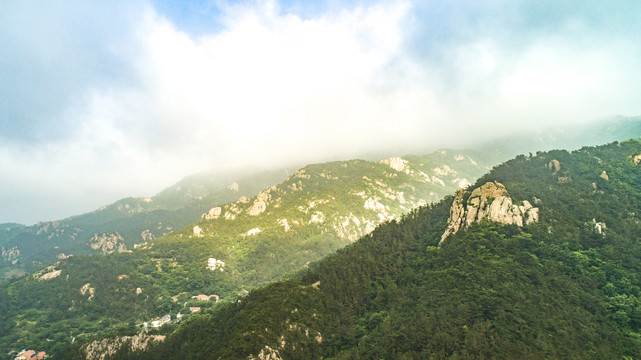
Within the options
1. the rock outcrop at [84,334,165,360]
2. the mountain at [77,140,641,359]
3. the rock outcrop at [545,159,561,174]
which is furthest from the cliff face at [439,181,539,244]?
the rock outcrop at [84,334,165,360]

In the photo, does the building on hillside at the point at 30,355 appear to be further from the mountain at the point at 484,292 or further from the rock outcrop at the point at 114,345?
the rock outcrop at the point at 114,345

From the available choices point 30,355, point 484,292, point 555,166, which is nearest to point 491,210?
point 484,292

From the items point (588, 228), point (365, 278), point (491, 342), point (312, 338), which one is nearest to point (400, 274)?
point (365, 278)

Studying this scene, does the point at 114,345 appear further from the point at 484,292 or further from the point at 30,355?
the point at 484,292

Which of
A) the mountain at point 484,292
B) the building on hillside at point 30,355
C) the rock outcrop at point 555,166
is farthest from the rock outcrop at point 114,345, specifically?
the rock outcrop at point 555,166

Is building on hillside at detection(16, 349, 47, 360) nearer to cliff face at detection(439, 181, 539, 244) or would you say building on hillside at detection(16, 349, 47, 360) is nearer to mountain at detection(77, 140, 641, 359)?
mountain at detection(77, 140, 641, 359)

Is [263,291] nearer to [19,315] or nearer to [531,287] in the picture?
[531,287]
